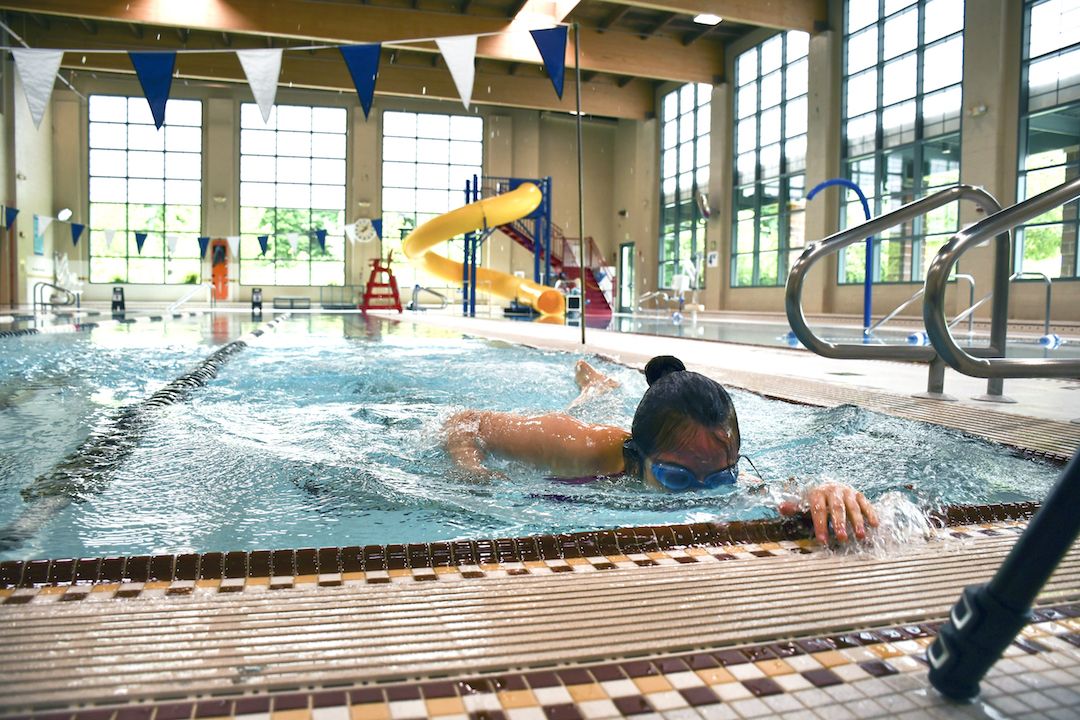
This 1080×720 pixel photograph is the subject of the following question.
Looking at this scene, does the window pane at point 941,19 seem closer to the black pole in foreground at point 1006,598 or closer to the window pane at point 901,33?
the window pane at point 901,33

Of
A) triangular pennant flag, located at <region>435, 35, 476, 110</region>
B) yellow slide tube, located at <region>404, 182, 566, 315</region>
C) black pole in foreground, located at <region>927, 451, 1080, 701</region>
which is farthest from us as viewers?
yellow slide tube, located at <region>404, 182, 566, 315</region>

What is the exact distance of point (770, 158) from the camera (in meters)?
17.9

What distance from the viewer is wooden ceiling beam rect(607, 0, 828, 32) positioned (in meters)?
13.7

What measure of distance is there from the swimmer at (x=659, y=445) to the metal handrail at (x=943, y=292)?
747 millimetres

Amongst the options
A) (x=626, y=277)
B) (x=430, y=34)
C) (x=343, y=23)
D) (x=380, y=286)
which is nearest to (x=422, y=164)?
(x=380, y=286)

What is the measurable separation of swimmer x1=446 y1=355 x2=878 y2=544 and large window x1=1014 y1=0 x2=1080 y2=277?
1160 cm

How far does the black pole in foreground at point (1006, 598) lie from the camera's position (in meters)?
0.78

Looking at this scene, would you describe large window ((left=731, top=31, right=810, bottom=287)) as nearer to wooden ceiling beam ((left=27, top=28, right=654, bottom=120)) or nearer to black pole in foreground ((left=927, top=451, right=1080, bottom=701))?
wooden ceiling beam ((left=27, top=28, right=654, bottom=120))

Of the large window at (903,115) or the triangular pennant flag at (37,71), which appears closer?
the triangular pennant flag at (37,71)

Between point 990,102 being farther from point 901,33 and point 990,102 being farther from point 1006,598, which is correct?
point 1006,598

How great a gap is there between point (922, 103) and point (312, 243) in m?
16.7

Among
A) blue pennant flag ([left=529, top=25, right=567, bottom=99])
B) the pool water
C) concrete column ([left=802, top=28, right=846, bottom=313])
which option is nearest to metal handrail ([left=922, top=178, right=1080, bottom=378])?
the pool water

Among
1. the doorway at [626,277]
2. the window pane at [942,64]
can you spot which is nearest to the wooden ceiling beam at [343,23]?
the window pane at [942,64]

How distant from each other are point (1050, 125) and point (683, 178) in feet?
35.4
